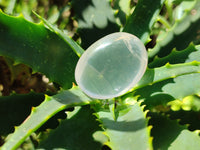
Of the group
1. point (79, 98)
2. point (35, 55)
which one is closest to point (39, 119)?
point (79, 98)

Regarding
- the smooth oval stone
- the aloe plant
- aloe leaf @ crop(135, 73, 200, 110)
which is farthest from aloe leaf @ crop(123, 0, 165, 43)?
the smooth oval stone

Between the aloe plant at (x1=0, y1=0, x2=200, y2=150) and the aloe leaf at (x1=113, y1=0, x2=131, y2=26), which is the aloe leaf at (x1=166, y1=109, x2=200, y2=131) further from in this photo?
the aloe leaf at (x1=113, y1=0, x2=131, y2=26)

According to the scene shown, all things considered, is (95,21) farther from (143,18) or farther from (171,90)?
(171,90)

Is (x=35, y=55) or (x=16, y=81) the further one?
(x=16, y=81)

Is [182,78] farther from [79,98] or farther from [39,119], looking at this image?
[39,119]

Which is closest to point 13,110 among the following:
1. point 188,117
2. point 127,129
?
point 127,129

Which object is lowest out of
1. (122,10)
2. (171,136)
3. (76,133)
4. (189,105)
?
(189,105)
